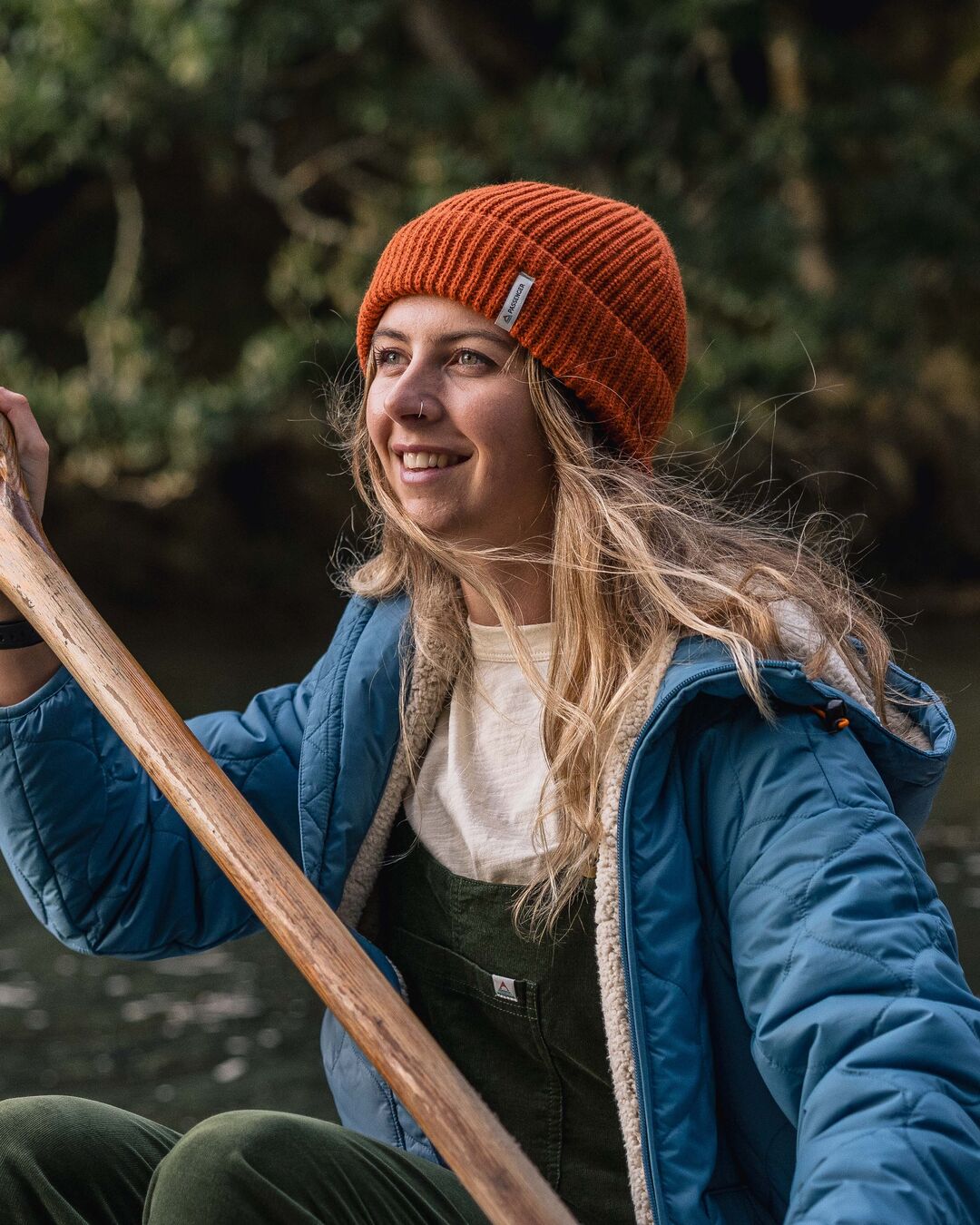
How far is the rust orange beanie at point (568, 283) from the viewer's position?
148cm

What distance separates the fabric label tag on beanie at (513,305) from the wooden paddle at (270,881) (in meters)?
0.48

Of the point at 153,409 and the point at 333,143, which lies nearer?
the point at 153,409

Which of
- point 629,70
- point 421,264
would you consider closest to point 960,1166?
point 421,264

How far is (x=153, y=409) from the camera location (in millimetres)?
6043

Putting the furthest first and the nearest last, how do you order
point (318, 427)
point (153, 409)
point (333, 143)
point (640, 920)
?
point (333, 143) < point (318, 427) < point (153, 409) < point (640, 920)

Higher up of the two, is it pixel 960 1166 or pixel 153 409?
pixel 960 1166

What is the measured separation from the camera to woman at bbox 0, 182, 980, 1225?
3.69 ft

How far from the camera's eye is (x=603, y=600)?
1441mm

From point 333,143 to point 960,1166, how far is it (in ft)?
23.0

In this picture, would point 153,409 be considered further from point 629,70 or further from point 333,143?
point 629,70

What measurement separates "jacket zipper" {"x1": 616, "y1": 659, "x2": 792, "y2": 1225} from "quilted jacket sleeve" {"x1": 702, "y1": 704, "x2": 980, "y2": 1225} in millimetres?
52

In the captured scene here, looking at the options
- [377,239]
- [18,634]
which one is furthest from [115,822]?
[377,239]

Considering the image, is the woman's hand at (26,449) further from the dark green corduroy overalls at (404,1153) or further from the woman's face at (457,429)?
the dark green corduroy overalls at (404,1153)

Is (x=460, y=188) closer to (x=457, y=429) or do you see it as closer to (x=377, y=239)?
(x=377, y=239)
